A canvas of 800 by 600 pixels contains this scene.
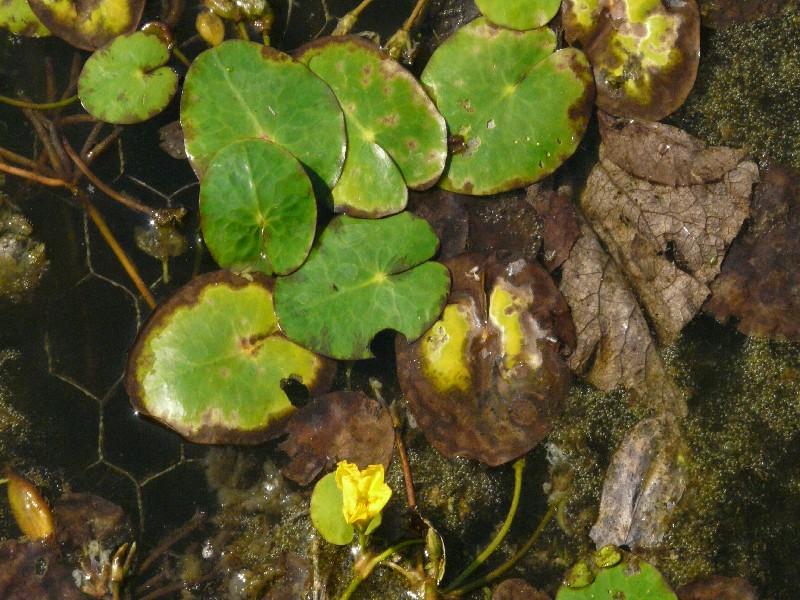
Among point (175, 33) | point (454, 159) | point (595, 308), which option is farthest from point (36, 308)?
point (595, 308)

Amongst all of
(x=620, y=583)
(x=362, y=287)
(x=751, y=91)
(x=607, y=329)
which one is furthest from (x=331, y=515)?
(x=751, y=91)

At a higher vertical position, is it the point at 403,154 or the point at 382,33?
the point at 382,33

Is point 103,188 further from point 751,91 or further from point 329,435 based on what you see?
point 751,91

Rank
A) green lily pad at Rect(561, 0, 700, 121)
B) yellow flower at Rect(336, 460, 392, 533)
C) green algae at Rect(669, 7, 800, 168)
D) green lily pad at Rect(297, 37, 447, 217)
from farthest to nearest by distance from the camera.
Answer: green algae at Rect(669, 7, 800, 168) < green lily pad at Rect(561, 0, 700, 121) < green lily pad at Rect(297, 37, 447, 217) < yellow flower at Rect(336, 460, 392, 533)

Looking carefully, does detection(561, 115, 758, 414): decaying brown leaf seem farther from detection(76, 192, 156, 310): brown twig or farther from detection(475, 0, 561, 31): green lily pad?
detection(76, 192, 156, 310): brown twig

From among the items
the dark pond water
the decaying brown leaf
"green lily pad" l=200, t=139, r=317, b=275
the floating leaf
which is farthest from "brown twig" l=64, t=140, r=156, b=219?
the decaying brown leaf

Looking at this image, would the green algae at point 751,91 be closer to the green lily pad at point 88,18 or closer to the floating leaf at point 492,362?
the floating leaf at point 492,362

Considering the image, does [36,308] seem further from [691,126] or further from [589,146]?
[691,126]
